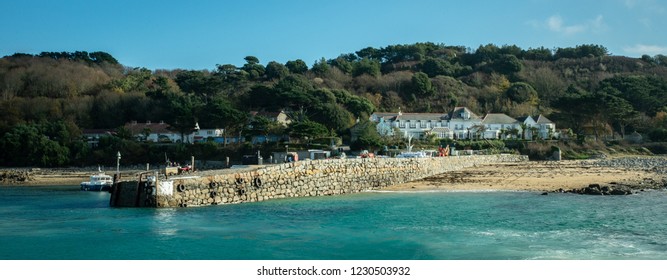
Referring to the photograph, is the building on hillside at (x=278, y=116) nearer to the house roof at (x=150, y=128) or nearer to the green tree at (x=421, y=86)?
the house roof at (x=150, y=128)

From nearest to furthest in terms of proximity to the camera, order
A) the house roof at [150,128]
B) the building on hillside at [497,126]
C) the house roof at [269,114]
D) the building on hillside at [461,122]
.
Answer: the house roof at [150,128] → the house roof at [269,114] → the building on hillside at [497,126] → the building on hillside at [461,122]

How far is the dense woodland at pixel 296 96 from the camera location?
6275 centimetres

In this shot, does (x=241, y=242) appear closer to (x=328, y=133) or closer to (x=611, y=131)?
(x=328, y=133)

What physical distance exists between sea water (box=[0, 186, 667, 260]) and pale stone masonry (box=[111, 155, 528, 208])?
949 mm

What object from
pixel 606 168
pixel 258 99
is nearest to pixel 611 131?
pixel 606 168

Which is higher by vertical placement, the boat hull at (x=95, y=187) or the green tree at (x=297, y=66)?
the green tree at (x=297, y=66)

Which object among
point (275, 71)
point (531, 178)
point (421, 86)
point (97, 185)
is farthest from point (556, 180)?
point (275, 71)

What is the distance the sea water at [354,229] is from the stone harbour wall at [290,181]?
1034 mm

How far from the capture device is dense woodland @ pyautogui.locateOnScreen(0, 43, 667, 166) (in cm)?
6275

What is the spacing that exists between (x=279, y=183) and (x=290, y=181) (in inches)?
30.6

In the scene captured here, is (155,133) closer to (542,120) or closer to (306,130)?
(306,130)

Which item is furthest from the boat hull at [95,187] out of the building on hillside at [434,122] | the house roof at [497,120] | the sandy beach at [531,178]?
the house roof at [497,120]

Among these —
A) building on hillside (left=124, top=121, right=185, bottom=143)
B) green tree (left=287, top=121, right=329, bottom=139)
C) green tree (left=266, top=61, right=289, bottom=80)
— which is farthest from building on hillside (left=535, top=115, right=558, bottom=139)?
green tree (left=266, top=61, right=289, bottom=80)

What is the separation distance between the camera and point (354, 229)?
20734 mm
